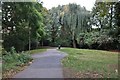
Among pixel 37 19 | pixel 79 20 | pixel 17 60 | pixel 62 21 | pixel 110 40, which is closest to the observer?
pixel 17 60

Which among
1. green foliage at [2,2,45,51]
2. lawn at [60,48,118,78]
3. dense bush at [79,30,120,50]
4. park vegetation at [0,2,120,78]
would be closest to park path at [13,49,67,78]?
lawn at [60,48,118,78]

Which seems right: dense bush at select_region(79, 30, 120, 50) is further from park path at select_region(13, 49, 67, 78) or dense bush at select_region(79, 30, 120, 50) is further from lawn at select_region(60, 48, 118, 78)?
park path at select_region(13, 49, 67, 78)

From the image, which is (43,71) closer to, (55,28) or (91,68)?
(91,68)

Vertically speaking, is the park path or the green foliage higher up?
the green foliage

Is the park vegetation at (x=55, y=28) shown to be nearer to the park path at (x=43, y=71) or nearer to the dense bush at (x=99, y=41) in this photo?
the dense bush at (x=99, y=41)

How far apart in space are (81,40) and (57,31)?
758cm

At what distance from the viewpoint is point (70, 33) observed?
48.9 meters

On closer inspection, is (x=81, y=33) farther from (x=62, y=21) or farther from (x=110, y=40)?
Answer: (x=110, y=40)

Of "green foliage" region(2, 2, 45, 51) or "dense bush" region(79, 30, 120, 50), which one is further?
"dense bush" region(79, 30, 120, 50)

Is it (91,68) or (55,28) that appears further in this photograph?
(55,28)

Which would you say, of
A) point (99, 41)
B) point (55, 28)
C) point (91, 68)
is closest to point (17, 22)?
point (91, 68)

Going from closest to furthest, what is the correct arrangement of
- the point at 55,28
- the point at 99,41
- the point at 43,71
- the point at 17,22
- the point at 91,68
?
the point at 43,71 → the point at 91,68 → the point at 17,22 → the point at 99,41 → the point at 55,28

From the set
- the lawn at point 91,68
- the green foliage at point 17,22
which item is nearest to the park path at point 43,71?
the lawn at point 91,68

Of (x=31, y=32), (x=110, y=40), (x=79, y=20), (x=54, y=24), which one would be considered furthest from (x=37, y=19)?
(x=54, y=24)
